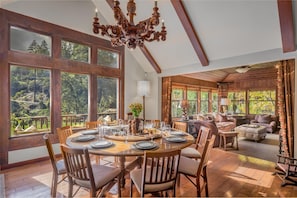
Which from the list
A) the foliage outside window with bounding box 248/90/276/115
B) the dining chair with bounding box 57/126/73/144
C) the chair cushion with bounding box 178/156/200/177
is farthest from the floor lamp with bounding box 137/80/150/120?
the foliage outside window with bounding box 248/90/276/115

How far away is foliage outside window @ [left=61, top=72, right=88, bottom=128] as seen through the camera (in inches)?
182

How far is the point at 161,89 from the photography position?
21.4 ft

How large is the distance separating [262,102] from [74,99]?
30.9 ft

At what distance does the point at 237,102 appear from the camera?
10.6 metres

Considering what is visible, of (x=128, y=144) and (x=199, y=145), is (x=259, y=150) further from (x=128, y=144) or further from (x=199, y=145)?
(x=128, y=144)

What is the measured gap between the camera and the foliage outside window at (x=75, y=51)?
461 cm

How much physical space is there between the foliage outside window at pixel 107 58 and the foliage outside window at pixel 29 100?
1539 mm

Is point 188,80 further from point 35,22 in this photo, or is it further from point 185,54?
point 35,22

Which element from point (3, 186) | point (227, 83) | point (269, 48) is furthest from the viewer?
point (227, 83)

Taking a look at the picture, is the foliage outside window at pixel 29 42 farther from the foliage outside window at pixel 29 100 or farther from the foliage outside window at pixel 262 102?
the foliage outside window at pixel 262 102

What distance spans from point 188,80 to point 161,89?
2509 millimetres

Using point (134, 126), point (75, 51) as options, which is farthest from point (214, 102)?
point (134, 126)

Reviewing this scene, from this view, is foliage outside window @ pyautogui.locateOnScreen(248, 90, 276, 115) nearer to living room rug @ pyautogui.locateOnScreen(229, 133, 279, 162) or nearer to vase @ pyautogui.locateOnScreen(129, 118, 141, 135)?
living room rug @ pyautogui.locateOnScreen(229, 133, 279, 162)

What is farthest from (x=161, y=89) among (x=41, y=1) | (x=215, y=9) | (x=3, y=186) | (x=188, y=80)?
(x=3, y=186)
